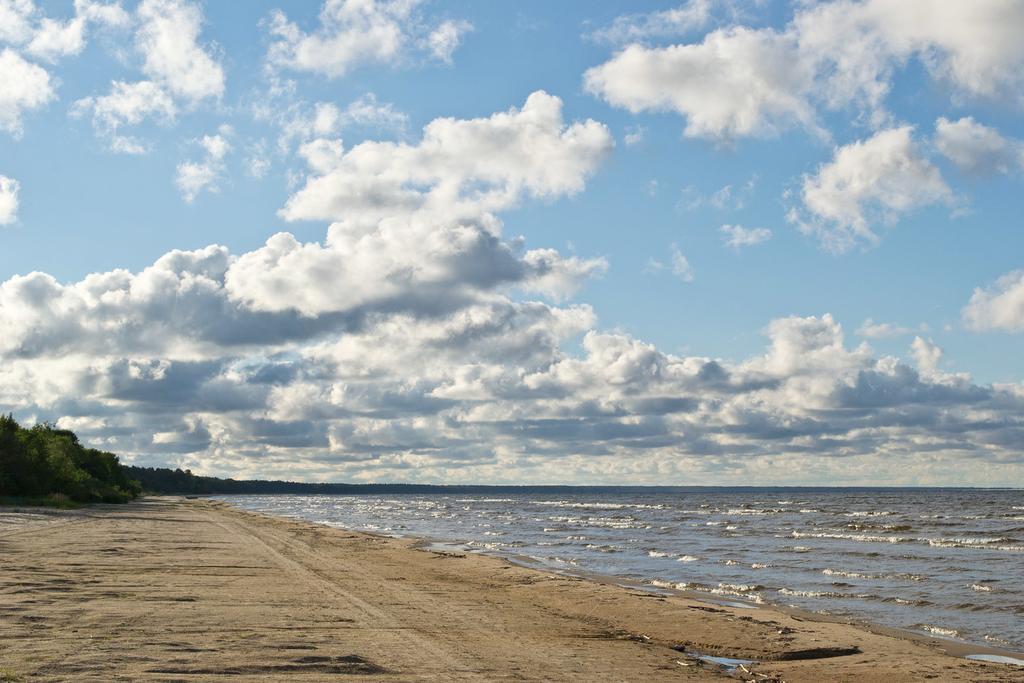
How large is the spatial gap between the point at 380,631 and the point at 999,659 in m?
11.3

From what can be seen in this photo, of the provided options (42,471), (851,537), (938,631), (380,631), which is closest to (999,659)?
(938,631)

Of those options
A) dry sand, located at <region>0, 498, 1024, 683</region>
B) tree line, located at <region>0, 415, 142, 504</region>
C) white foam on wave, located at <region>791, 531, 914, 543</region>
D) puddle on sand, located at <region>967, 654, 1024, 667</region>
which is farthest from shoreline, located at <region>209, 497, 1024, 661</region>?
tree line, located at <region>0, 415, 142, 504</region>

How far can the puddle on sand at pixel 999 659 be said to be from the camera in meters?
16.2

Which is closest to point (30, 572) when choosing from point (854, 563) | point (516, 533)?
point (854, 563)

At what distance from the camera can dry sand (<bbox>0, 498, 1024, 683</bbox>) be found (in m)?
12.1

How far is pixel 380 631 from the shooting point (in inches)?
607

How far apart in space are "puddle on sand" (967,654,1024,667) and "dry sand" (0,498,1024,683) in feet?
1.97

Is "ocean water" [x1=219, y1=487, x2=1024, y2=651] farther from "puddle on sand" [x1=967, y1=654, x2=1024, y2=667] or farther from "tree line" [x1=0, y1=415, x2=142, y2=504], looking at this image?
"tree line" [x1=0, y1=415, x2=142, y2=504]

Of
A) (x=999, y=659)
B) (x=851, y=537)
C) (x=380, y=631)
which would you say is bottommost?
(x=851, y=537)

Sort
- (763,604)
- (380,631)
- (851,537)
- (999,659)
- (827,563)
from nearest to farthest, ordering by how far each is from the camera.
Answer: (380,631), (999,659), (763,604), (827,563), (851,537)

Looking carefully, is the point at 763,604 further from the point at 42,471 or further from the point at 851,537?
the point at 42,471

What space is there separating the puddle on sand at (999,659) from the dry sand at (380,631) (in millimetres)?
602

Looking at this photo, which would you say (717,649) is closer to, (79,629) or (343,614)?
(343,614)

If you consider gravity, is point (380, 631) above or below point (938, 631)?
above
